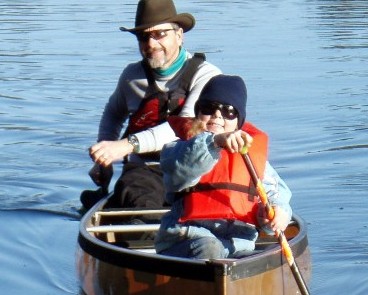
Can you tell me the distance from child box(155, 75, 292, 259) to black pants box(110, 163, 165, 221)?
1.41 meters

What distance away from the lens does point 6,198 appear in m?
10.6

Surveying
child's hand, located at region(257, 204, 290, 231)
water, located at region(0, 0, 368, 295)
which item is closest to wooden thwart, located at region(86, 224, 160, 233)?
water, located at region(0, 0, 368, 295)

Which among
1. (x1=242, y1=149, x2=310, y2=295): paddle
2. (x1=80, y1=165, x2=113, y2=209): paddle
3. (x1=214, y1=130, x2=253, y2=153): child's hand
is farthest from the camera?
(x1=80, y1=165, x2=113, y2=209): paddle

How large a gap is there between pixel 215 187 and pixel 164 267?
1.58ft

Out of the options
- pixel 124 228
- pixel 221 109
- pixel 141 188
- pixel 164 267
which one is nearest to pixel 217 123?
pixel 221 109

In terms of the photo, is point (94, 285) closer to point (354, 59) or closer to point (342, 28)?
point (354, 59)

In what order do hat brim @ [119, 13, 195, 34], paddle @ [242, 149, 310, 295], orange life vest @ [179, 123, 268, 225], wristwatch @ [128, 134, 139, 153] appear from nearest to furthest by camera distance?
paddle @ [242, 149, 310, 295] < orange life vest @ [179, 123, 268, 225] < wristwatch @ [128, 134, 139, 153] < hat brim @ [119, 13, 195, 34]

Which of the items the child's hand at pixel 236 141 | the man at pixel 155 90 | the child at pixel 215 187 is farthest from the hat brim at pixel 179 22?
the child's hand at pixel 236 141

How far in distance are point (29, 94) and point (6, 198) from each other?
5.76 m

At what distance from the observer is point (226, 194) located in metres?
6.25

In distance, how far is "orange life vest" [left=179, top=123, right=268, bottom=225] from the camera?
20.4ft

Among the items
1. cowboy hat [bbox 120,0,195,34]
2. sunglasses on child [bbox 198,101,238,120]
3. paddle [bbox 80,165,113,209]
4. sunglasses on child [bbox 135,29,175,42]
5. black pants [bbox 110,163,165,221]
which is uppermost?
sunglasses on child [bbox 198,101,238,120]

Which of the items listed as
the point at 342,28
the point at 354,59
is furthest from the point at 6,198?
the point at 342,28

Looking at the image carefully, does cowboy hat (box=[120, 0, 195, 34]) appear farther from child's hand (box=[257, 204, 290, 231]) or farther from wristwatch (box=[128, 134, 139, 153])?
child's hand (box=[257, 204, 290, 231])
